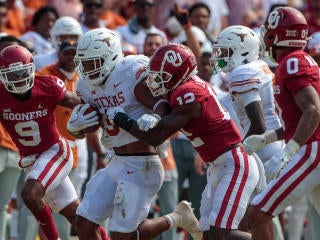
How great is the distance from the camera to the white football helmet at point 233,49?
7664 mm

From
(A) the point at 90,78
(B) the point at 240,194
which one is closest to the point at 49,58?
(A) the point at 90,78

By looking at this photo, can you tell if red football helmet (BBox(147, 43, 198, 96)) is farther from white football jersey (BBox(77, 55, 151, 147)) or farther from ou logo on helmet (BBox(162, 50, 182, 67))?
white football jersey (BBox(77, 55, 151, 147))

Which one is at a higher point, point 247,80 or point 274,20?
point 274,20

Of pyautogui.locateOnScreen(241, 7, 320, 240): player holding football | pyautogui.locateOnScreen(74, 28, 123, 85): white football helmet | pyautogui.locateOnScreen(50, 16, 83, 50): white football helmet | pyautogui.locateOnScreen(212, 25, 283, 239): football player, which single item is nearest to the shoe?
pyautogui.locateOnScreen(212, 25, 283, 239): football player

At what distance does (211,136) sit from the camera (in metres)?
6.81

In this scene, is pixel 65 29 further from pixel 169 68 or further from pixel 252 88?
pixel 169 68

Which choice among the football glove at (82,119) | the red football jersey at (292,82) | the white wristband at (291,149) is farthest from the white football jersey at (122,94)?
the white wristband at (291,149)

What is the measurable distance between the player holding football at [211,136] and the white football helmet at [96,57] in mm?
398

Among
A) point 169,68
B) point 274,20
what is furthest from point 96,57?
point 274,20

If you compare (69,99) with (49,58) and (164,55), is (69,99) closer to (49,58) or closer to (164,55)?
(164,55)

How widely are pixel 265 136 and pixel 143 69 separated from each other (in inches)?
39.6

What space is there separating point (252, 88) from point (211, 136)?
2.56 ft

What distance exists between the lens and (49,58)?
9703 millimetres

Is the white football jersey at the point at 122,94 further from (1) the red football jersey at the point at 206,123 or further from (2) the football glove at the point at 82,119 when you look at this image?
(1) the red football jersey at the point at 206,123
